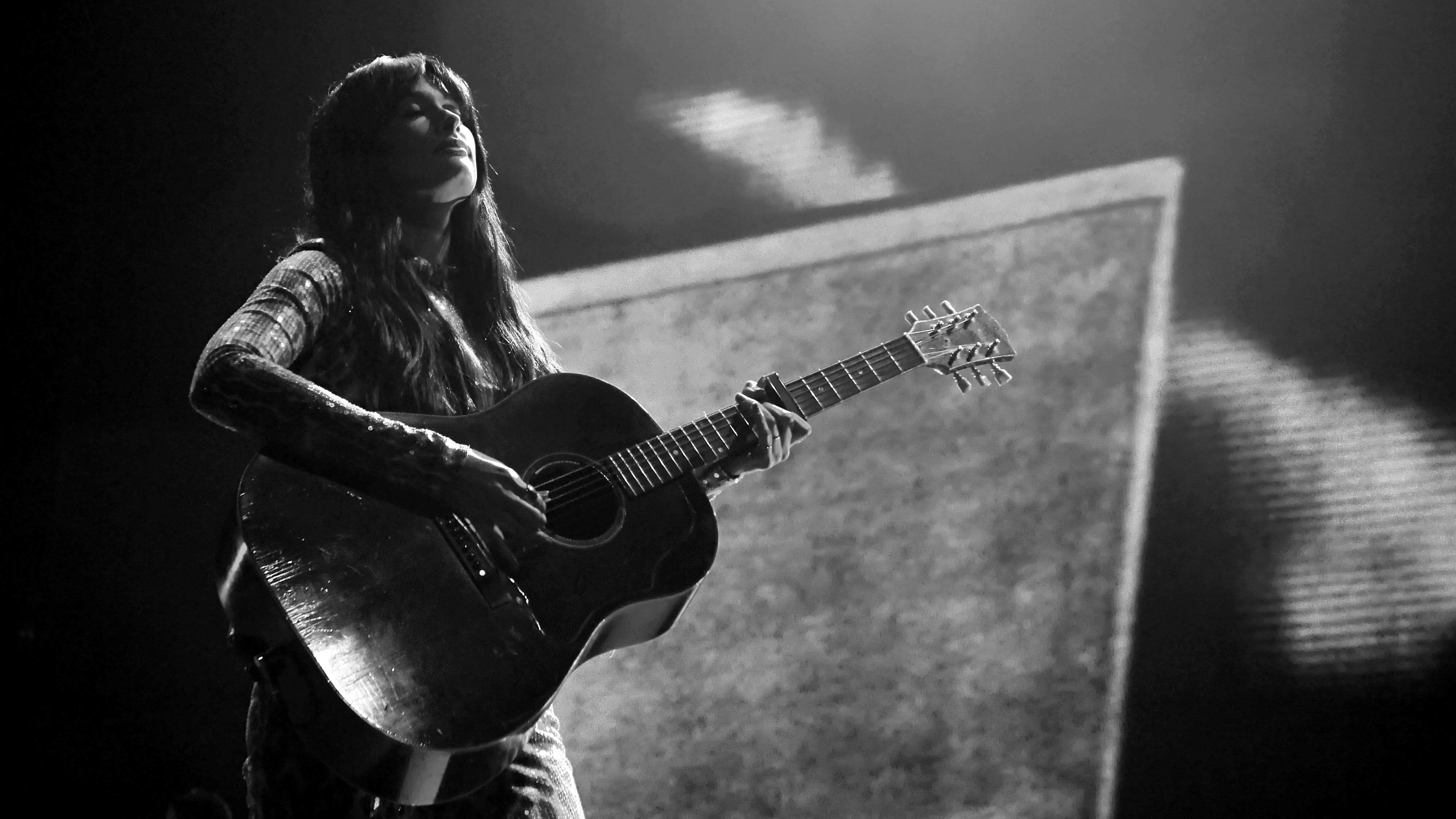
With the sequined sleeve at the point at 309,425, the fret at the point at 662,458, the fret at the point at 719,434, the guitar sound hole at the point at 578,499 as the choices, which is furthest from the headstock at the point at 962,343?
the sequined sleeve at the point at 309,425

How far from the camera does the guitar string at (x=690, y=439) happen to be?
1.59m

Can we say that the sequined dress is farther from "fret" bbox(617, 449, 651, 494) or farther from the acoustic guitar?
"fret" bbox(617, 449, 651, 494)

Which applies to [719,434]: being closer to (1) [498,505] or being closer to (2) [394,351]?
(1) [498,505]

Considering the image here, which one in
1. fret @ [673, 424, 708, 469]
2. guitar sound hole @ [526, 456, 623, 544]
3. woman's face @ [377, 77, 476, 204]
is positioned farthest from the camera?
woman's face @ [377, 77, 476, 204]

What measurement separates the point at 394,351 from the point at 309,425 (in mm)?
283

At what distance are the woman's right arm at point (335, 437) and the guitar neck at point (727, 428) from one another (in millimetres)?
203

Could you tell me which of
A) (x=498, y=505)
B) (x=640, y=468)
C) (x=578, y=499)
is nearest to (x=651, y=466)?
(x=640, y=468)

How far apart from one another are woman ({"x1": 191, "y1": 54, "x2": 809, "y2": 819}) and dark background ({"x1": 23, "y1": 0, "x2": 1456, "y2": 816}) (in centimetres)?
66

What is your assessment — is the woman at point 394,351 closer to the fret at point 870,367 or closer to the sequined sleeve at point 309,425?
the sequined sleeve at point 309,425

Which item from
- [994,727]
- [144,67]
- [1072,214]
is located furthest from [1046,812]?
[144,67]

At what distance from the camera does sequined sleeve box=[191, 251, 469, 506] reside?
4.59 ft

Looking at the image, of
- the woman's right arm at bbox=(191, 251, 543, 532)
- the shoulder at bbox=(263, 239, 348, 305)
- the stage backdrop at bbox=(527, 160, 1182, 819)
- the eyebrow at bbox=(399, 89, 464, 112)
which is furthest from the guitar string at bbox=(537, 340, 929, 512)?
the eyebrow at bbox=(399, 89, 464, 112)

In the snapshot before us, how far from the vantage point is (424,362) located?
168 cm

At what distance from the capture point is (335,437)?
55.3 inches
